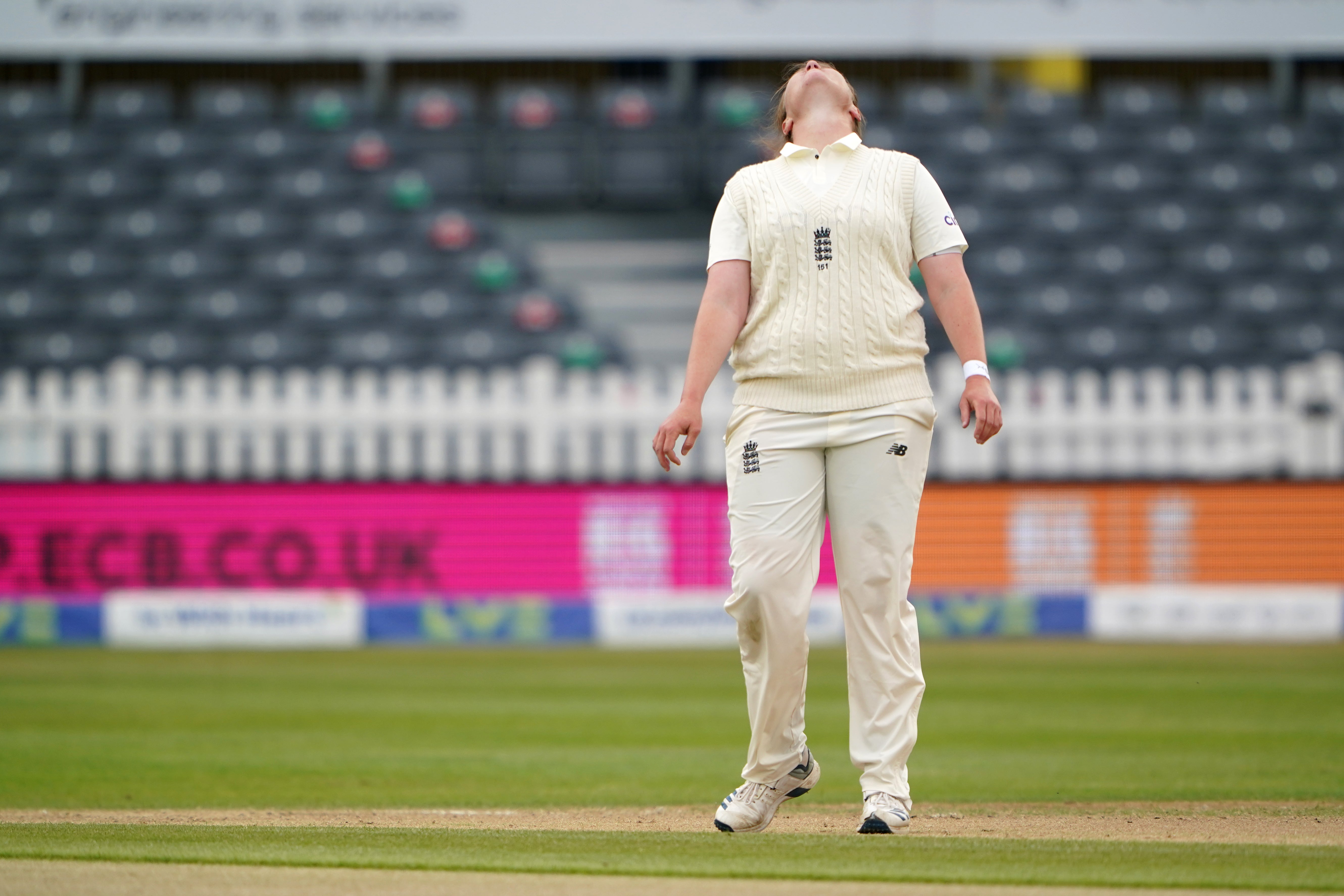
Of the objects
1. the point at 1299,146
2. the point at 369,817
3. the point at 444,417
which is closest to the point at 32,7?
the point at 444,417

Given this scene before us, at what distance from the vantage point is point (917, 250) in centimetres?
444

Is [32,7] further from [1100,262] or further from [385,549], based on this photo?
[1100,262]

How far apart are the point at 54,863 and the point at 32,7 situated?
53.0ft

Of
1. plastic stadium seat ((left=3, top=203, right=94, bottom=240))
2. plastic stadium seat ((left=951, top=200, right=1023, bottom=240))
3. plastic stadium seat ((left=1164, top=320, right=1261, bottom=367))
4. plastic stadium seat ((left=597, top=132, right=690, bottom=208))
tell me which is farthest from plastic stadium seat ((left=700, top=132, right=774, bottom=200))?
plastic stadium seat ((left=3, top=203, right=94, bottom=240))

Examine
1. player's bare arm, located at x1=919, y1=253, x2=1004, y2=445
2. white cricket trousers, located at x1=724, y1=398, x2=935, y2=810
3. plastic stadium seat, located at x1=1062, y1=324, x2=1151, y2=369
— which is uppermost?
plastic stadium seat, located at x1=1062, y1=324, x2=1151, y2=369

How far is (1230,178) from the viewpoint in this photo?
18531mm

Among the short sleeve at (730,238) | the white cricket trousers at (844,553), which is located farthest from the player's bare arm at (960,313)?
the short sleeve at (730,238)

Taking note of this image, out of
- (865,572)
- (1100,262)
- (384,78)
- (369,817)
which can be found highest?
(384,78)

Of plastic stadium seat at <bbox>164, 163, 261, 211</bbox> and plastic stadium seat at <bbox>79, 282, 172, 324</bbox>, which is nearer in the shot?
plastic stadium seat at <bbox>79, 282, 172, 324</bbox>

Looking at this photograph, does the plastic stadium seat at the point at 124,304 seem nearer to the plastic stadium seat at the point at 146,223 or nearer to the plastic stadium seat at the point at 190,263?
the plastic stadium seat at the point at 190,263

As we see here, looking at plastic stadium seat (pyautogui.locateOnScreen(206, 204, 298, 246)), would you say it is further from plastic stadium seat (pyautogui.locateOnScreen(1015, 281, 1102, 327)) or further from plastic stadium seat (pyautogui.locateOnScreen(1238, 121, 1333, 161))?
plastic stadium seat (pyautogui.locateOnScreen(1238, 121, 1333, 161))

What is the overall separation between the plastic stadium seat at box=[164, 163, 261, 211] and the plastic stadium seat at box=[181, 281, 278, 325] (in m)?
1.26

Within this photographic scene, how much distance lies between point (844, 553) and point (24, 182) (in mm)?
15942

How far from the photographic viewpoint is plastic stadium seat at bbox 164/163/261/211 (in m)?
17.9
